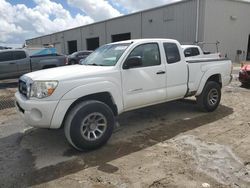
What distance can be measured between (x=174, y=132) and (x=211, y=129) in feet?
2.67

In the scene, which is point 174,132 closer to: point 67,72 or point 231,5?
point 67,72

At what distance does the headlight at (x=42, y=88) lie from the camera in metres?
3.85

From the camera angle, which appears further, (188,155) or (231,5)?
(231,5)

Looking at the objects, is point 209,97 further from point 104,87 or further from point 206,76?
point 104,87

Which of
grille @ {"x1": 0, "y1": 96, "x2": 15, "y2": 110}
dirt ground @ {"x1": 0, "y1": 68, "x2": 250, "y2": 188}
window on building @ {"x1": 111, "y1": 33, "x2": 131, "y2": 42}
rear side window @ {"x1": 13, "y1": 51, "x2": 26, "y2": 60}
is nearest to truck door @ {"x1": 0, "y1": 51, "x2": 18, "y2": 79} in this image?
rear side window @ {"x1": 13, "y1": 51, "x2": 26, "y2": 60}

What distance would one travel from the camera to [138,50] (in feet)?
16.2

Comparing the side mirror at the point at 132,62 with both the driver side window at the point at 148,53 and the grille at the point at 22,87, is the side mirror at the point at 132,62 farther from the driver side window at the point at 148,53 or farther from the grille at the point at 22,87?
the grille at the point at 22,87

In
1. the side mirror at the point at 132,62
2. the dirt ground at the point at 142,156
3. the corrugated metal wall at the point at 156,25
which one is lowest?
the dirt ground at the point at 142,156

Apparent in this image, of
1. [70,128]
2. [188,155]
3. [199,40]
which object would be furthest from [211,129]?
[199,40]

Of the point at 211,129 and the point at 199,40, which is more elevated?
the point at 199,40

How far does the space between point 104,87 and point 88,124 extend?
0.68 m

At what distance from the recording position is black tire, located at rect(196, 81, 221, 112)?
6289mm

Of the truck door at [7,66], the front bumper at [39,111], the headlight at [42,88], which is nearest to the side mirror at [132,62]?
the headlight at [42,88]

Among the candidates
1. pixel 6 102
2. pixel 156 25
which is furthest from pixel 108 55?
pixel 156 25
